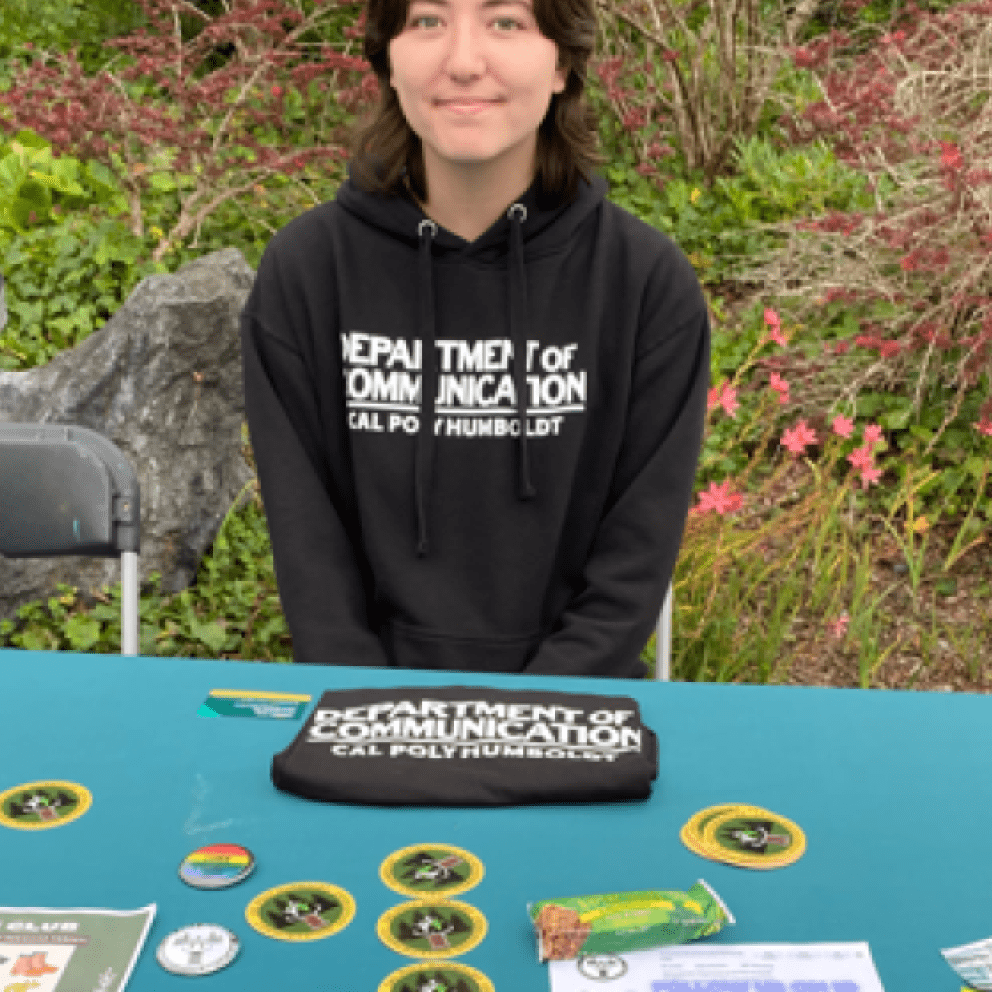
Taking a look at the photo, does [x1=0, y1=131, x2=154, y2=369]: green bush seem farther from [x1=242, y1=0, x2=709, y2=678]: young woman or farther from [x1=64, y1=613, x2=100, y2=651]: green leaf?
[x1=242, y1=0, x2=709, y2=678]: young woman

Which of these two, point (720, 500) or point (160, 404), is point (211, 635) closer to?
point (160, 404)

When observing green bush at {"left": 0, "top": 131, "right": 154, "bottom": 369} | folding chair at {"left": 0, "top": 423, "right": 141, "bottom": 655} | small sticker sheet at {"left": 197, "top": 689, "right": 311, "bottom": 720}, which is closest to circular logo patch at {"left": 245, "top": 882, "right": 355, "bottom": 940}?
small sticker sheet at {"left": 197, "top": 689, "right": 311, "bottom": 720}

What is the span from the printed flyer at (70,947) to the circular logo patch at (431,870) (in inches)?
7.5

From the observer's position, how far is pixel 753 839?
1.04 m

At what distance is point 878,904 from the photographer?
0.97 meters

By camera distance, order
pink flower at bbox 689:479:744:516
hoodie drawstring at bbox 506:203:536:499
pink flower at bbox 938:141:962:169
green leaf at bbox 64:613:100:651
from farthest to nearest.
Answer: pink flower at bbox 938:141:962:169 → green leaf at bbox 64:613:100:651 → pink flower at bbox 689:479:744:516 → hoodie drawstring at bbox 506:203:536:499

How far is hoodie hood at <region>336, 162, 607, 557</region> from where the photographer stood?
180 centimetres

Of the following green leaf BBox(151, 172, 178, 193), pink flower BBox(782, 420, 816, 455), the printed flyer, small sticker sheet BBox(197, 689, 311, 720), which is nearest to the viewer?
the printed flyer

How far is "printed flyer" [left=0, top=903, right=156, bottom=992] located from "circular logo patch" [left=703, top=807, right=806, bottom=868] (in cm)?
46

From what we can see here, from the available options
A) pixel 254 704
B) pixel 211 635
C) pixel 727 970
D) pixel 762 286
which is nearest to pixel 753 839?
pixel 727 970

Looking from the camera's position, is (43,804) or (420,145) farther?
(420,145)

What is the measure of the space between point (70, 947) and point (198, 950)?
94 mm

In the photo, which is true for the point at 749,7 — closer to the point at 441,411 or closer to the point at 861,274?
the point at 861,274

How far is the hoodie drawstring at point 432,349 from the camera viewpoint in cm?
180
